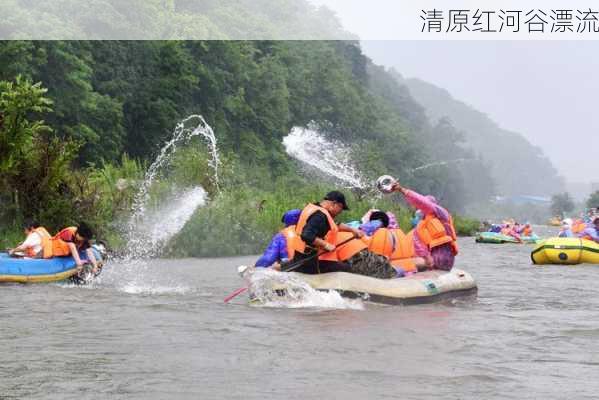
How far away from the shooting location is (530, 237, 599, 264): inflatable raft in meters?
25.8

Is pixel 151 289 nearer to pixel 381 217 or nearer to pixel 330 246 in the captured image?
pixel 381 217

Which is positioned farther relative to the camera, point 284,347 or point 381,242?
point 381,242

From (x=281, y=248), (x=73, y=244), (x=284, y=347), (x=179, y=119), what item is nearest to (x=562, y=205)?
(x=179, y=119)

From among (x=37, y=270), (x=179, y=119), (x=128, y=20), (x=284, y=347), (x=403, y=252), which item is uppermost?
(x=128, y=20)

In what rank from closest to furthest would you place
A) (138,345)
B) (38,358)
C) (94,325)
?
(38,358)
(138,345)
(94,325)

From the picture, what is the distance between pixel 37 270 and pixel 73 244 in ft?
2.56

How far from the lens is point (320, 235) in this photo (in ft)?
43.8

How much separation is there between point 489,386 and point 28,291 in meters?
9.19

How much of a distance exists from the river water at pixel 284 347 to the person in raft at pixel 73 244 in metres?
0.73

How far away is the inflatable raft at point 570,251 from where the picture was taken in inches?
1017

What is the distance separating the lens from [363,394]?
8.23 meters

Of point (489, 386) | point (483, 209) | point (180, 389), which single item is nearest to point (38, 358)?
point (180, 389)

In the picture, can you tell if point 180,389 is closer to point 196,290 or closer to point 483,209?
point 196,290

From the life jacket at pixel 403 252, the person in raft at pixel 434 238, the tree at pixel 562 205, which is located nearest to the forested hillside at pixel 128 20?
the person in raft at pixel 434 238
